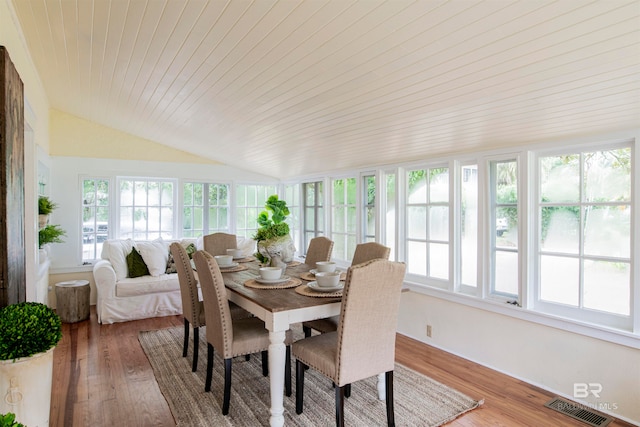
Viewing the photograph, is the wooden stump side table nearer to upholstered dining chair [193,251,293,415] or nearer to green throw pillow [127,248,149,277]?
green throw pillow [127,248,149,277]

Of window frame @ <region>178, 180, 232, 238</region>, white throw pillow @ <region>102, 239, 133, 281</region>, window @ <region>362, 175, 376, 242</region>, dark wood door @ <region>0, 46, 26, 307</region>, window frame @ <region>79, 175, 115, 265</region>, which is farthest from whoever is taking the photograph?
window frame @ <region>178, 180, 232, 238</region>

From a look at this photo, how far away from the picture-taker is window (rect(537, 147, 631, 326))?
95.2 inches

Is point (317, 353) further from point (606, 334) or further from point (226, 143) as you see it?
point (226, 143)

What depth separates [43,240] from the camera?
12.1 feet

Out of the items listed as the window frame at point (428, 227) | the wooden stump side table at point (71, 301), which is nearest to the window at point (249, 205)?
the wooden stump side table at point (71, 301)

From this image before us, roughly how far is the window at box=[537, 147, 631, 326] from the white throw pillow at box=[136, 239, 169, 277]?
4219 mm

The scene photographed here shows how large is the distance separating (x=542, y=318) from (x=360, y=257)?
141 cm

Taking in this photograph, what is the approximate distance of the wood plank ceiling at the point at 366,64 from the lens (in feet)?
5.23

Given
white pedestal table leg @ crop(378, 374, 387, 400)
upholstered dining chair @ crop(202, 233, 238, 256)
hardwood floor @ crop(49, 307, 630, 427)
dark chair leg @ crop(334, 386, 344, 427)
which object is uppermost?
upholstered dining chair @ crop(202, 233, 238, 256)

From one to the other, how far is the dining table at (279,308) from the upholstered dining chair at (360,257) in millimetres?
413

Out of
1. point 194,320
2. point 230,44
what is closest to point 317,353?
point 194,320

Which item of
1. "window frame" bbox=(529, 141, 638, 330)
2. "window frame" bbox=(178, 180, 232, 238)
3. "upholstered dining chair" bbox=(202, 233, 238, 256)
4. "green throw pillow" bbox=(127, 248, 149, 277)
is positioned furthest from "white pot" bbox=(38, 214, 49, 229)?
"window frame" bbox=(529, 141, 638, 330)

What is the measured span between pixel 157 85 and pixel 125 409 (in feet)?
8.29

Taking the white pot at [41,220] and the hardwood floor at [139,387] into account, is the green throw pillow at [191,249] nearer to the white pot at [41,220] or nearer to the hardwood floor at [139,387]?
the hardwood floor at [139,387]
